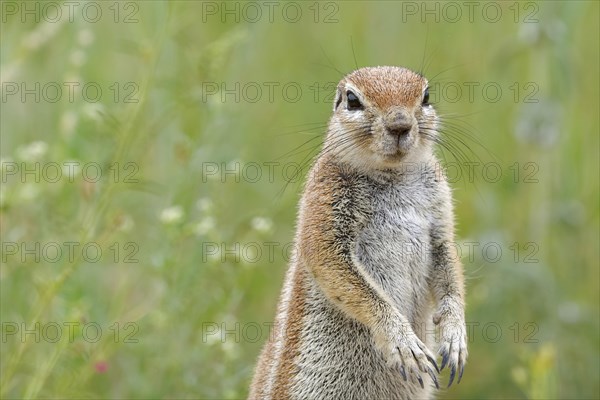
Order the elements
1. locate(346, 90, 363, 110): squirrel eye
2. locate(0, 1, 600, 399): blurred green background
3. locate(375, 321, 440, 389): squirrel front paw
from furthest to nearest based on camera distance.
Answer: locate(0, 1, 600, 399): blurred green background
locate(346, 90, 363, 110): squirrel eye
locate(375, 321, 440, 389): squirrel front paw

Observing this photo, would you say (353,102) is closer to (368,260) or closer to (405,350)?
(368,260)

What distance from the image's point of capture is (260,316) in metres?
6.54

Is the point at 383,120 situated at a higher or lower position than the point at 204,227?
higher

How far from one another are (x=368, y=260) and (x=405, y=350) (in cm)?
45

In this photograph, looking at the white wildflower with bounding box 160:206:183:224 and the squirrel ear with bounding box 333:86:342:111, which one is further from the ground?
the squirrel ear with bounding box 333:86:342:111

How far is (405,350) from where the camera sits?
4.04 m

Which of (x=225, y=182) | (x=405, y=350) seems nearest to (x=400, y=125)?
(x=405, y=350)

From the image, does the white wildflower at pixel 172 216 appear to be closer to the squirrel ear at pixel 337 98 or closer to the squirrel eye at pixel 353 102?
the squirrel ear at pixel 337 98

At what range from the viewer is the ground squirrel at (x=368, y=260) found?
4.15 meters

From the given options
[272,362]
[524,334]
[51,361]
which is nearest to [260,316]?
[524,334]

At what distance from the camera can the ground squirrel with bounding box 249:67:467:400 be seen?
163 inches

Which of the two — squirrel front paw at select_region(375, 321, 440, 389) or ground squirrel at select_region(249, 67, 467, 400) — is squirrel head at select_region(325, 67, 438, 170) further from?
squirrel front paw at select_region(375, 321, 440, 389)

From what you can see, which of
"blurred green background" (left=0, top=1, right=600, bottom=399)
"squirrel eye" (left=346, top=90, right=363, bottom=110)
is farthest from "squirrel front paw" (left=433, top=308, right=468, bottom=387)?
"squirrel eye" (left=346, top=90, right=363, bottom=110)

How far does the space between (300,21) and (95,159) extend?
2975 mm
